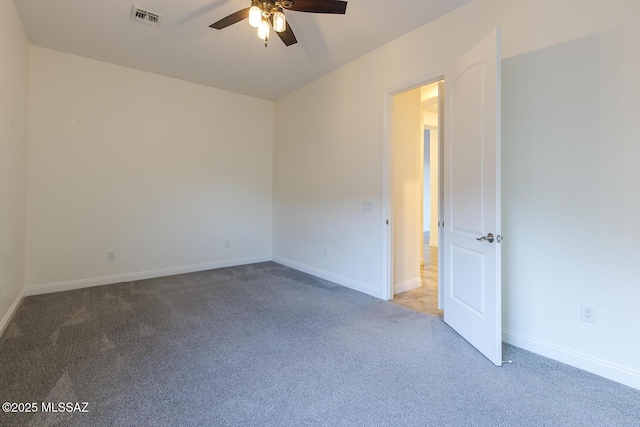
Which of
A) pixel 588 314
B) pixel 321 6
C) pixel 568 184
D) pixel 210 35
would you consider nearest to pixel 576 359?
pixel 588 314

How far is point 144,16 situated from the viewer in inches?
113

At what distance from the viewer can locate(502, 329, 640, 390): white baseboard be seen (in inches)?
71.8

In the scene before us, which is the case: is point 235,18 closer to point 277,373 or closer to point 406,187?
point 406,187

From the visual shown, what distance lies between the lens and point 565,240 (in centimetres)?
207

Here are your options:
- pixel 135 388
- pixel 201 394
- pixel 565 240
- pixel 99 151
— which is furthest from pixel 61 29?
pixel 565 240

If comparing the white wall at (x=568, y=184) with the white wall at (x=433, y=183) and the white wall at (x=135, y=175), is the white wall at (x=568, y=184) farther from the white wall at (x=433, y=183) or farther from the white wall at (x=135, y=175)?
the white wall at (x=433, y=183)

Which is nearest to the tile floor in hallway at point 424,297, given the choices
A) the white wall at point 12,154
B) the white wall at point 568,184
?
the white wall at point 568,184

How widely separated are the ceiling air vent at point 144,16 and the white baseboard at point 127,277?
320 centimetres

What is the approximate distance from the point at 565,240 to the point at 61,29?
16.9 ft

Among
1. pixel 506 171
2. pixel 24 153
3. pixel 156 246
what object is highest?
pixel 24 153

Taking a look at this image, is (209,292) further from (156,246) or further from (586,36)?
(586,36)

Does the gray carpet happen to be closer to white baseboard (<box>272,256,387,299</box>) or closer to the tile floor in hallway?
the tile floor in hallway

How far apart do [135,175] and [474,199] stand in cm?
435

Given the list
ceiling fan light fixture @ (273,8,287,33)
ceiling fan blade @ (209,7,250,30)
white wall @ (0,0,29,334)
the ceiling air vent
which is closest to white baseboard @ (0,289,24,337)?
white wall @ (0,0,29,334)
